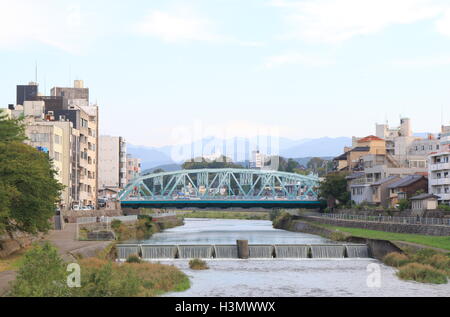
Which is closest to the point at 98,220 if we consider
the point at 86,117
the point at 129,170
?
the point at 86,117

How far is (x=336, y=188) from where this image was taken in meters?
118

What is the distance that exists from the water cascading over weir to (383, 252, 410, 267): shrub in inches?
260

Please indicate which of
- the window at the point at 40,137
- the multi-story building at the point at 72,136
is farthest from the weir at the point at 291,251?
the window at the point at 40,137

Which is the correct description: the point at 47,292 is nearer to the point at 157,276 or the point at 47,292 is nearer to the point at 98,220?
the point at 157,276

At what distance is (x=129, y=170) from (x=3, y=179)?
419ft

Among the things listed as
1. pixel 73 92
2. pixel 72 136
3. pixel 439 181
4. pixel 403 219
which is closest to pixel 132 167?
pixel 73 92

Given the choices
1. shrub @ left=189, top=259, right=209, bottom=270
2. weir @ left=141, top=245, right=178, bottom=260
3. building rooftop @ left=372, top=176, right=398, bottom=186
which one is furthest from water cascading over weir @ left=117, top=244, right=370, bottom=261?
building rooftop @ left=372, top=176, right=398, bottom=186

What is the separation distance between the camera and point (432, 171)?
9262 centimetres

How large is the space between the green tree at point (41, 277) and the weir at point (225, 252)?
2846 centimetres

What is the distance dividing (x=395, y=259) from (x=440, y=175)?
41174 mm

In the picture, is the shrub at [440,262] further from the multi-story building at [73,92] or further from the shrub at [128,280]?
the multi-story building at [73,92]

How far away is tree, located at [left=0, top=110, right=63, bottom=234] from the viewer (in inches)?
1933

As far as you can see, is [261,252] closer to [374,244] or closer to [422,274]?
[374,244]

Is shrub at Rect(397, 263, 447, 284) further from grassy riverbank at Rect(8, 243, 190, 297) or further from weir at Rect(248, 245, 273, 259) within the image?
grassy riverbank at Rect(8, 243, 190, 297)
